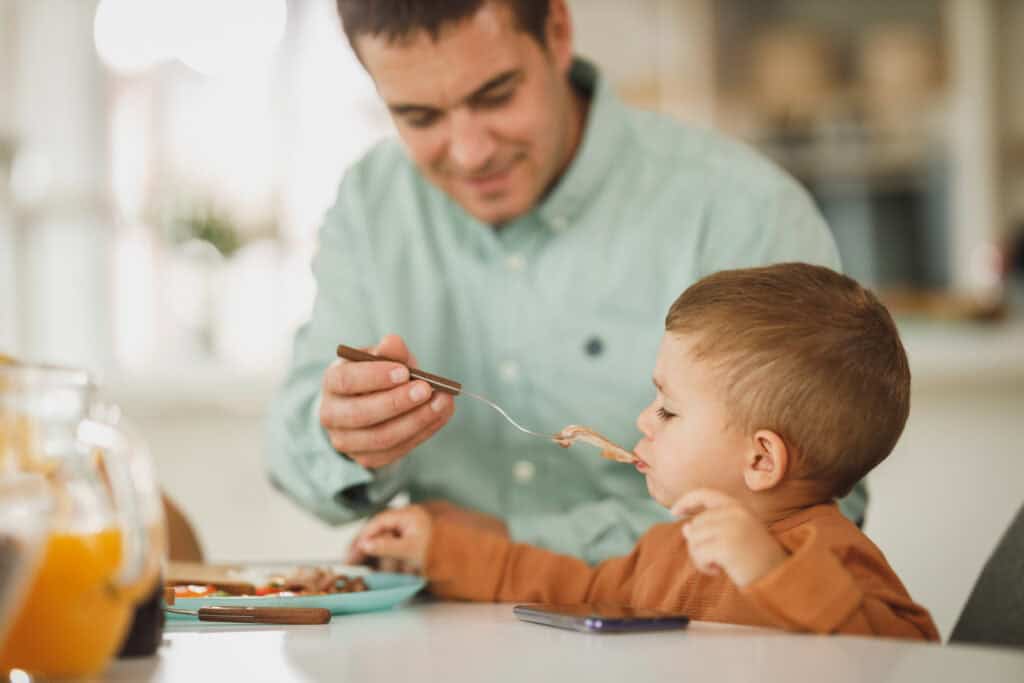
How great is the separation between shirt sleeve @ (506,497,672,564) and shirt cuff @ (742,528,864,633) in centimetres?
60

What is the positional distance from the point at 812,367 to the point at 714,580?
0.23 meters

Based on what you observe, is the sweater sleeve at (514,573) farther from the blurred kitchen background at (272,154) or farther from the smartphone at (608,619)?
the blurred kitchen background at (272,154)

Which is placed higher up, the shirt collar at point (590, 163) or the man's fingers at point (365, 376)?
the shirt collar at point (590, 163)

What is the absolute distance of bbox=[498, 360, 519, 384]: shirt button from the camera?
174cm

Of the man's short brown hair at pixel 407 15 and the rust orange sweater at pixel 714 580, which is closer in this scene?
the rust orange sweater at pixel 714 580

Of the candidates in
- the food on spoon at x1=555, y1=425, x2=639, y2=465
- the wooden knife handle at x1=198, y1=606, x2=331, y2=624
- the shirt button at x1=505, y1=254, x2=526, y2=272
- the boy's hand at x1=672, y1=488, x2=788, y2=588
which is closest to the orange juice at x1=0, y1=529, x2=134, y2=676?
the wooden knife handle at x1=198, y1=606, x2=331, y2=624

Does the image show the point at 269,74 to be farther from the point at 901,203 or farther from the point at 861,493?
the point at 861,493

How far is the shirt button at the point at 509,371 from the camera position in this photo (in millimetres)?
1736

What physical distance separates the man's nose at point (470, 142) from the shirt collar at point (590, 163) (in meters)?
0.18

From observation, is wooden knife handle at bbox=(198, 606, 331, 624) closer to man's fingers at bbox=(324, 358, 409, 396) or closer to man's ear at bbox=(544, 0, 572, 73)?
man's fingers at bbox=(324, 358, 409, 396)

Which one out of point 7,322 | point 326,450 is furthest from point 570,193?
point 7,322

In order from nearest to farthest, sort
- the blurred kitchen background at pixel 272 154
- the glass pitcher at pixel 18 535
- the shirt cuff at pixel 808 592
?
1. the glass pitcher at pixel 18 535
2. the shirt cuff at pixel 808 592
3. the blurred kitchen background at pixel 272 154

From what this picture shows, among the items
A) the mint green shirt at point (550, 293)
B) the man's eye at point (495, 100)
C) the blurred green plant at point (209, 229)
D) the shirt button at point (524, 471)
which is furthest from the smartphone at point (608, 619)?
the blurred green plant at point (209, 229)

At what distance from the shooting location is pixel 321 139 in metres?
5.50
